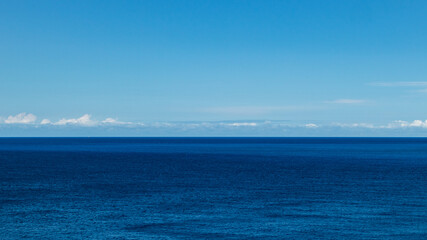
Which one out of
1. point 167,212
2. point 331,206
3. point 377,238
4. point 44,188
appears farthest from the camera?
point 44,188

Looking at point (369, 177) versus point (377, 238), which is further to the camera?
point (369, 177)

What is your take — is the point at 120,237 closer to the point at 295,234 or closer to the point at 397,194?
the point at 295,234

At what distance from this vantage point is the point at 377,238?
32031 millimetres

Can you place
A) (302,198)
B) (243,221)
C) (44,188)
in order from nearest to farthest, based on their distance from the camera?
(243,221) < (302,198) < (44,188)

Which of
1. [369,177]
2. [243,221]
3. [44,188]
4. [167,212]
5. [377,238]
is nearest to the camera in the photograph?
[377,238]

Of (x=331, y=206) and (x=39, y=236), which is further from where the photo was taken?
(x=331, y=206)

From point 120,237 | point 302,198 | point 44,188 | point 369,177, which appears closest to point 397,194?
point 302,198

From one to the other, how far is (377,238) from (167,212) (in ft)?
61.7

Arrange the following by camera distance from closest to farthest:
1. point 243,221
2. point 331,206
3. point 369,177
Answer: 1. point 243,221
2. point 331,206
3. point 369,177

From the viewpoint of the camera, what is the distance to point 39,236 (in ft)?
108

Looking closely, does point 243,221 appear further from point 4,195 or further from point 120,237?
point 4,195

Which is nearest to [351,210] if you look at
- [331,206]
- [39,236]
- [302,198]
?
[331,206]

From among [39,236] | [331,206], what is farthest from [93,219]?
[331,206]

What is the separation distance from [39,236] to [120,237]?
246 inches
